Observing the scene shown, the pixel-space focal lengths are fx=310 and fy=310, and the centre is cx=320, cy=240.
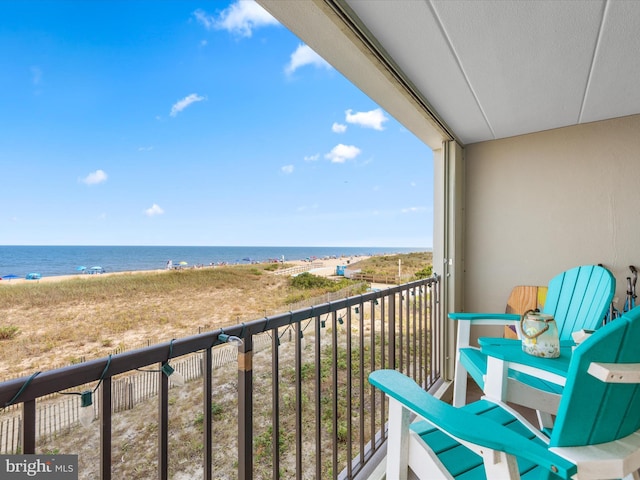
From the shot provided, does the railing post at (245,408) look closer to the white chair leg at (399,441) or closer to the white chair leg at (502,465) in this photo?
the white chair leg at (399,441)

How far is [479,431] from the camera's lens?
674 mm

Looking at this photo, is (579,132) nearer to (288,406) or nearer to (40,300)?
(288,406)

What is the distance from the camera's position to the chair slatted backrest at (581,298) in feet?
4.73

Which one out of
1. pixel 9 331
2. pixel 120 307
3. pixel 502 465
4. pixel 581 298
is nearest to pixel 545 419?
pixel 581 298

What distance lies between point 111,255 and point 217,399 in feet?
38.5

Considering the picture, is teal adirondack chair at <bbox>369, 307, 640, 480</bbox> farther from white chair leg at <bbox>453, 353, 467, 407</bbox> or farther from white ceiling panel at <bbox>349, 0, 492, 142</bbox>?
white ceiling panel at <bbox>349, 0, 492, 142</bbox>

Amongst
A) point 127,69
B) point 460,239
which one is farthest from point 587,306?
point 127,69

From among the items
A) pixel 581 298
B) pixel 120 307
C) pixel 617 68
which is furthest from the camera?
pixel 120 307

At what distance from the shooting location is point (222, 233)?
1883cm

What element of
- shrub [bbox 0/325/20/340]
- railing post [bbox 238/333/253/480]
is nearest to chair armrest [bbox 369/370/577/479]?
railing post [bbox 238/333/253/480]

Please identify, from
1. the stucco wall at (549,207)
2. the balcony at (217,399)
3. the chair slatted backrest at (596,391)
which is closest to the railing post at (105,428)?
the balcony at (217,399)

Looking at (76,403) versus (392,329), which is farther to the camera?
(392,329)

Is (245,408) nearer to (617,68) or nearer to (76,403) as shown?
(76,403)

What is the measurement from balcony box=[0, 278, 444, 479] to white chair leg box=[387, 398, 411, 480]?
1.18ft
